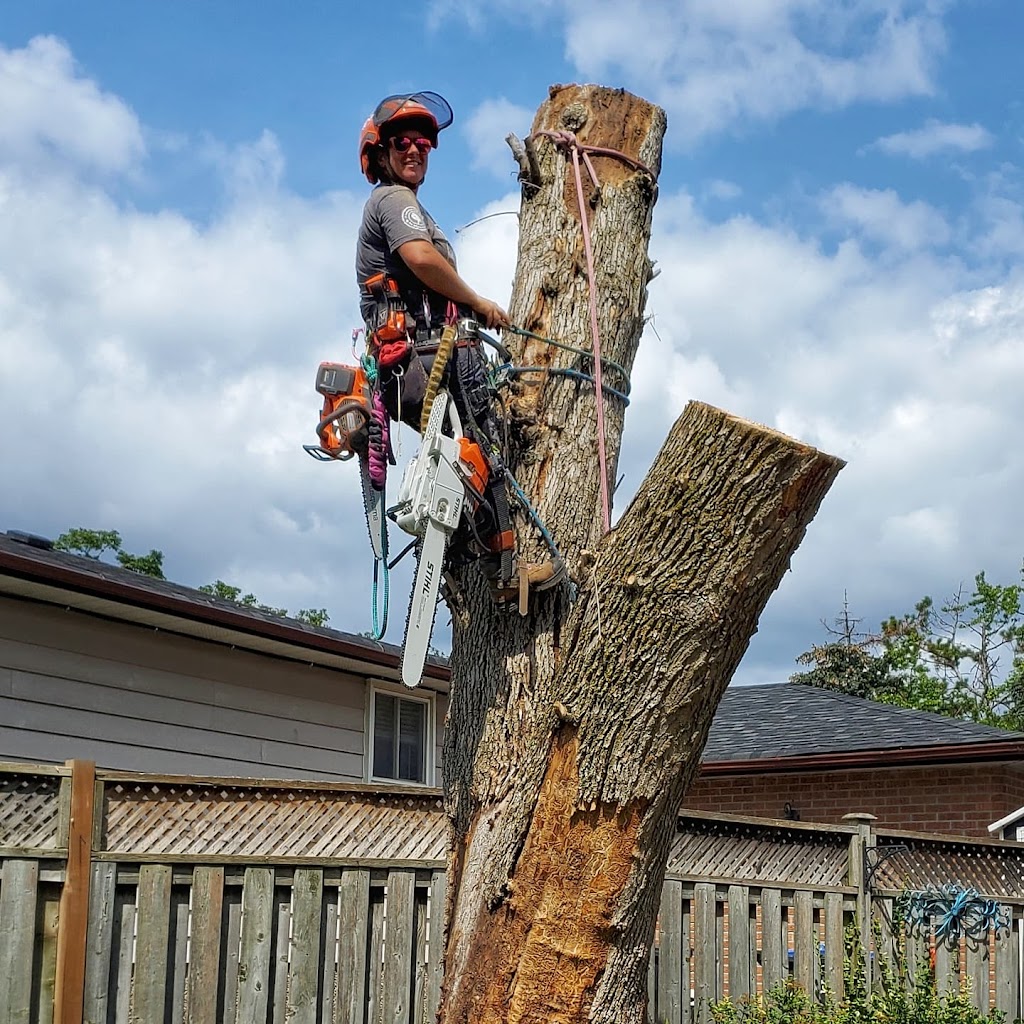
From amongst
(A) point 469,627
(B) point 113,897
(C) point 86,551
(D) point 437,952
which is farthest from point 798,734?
(C) point 86,551

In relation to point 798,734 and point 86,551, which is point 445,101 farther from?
point 86,551

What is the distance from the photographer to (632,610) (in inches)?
153

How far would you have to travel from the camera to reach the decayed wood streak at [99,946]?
227 inches

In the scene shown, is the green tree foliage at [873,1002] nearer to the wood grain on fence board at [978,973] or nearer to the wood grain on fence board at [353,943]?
the wood grain on fence board at [978,973]

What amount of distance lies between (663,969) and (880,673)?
28458mm

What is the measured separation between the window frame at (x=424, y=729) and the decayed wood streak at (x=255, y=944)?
5174 mm

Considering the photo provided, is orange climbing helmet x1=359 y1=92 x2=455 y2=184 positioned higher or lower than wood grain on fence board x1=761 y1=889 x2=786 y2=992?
higher

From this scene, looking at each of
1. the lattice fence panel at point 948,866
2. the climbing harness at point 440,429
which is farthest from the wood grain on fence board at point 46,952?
the lattice fence panel at point 948,866

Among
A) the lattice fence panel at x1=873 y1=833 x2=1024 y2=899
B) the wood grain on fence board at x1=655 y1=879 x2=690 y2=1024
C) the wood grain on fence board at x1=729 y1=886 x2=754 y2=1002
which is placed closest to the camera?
the wood grain on fence board at x1=655 y1=879 x2=690 y2=1024

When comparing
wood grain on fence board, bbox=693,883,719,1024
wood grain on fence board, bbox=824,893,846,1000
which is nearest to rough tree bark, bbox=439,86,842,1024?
wood grain on fence board, bbox=693,883,719,1024

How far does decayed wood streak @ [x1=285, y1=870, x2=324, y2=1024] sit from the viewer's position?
20.7ft

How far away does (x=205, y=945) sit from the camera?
606 cm

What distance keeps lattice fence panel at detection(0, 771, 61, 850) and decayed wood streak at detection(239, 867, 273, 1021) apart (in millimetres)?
927

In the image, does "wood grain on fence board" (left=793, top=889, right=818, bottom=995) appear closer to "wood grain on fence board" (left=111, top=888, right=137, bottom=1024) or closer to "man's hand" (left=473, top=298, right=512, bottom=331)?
"wood grain on fence board" (left=111, top=888, right=137, bottom=1024)
